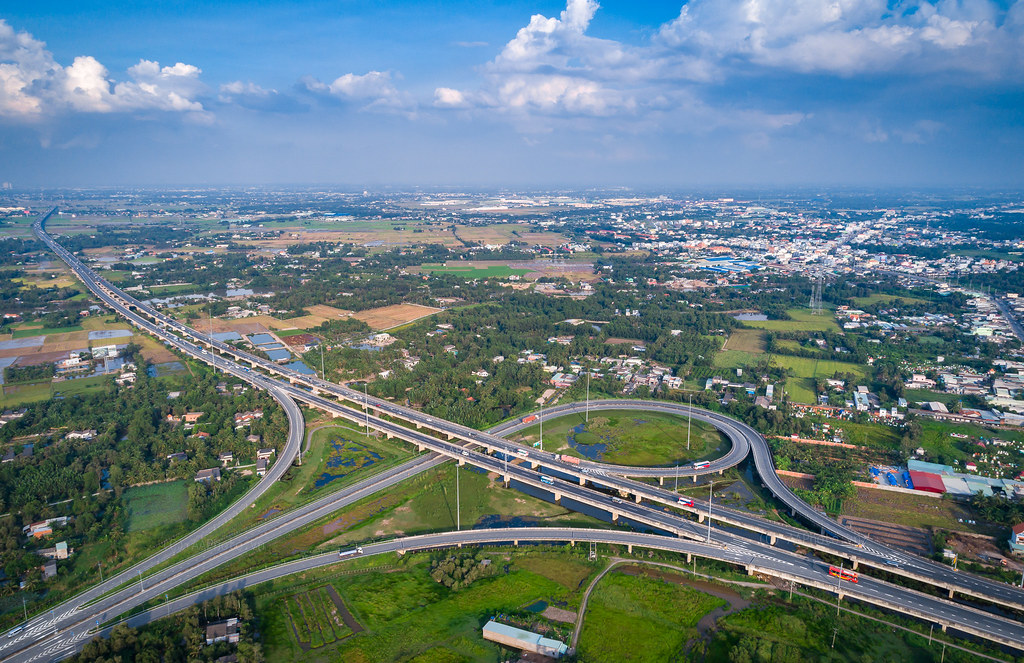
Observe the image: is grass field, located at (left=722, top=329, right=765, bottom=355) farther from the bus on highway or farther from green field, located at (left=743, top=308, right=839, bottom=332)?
the bus on highway

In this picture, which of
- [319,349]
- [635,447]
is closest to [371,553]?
[635,447]

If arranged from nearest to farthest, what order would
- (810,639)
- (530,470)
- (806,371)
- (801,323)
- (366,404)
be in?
1. (810,639)
2. (530,470)
3. (366,404)
4. (806,371)
5. (801,323)

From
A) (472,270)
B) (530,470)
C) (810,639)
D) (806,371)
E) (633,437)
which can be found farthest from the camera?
(472,270)

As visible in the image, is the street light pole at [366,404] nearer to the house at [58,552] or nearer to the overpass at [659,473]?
the overpass at [659,473]

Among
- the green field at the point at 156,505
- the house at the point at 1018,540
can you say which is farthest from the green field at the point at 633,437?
the green field at the point at 156,505

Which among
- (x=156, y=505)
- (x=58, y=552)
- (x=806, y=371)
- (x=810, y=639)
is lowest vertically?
(x=810, y=639)

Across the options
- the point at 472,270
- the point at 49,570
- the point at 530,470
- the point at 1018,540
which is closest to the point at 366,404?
the point at 530,470

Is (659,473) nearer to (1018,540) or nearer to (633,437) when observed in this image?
(633,437)
